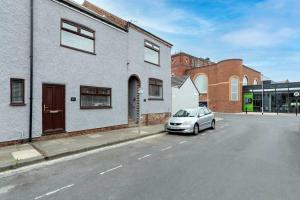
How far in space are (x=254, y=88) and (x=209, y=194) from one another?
139 feet

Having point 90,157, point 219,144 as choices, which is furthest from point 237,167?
point 90,157

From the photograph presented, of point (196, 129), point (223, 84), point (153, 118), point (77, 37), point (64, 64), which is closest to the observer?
point (64, 64)

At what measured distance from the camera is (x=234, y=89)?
4272 centimetres

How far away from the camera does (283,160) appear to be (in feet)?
24.4

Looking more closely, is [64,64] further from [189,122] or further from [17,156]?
[189,122]

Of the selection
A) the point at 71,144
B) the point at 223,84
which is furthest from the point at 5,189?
the point at 223,84

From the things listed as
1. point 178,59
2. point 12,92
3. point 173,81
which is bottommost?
point 12,92

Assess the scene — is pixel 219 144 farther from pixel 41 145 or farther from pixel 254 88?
pixel 254 88

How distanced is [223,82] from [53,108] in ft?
122

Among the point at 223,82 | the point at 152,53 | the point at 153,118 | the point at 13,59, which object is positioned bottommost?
the point at 153,118

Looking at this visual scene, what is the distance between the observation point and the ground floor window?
39.8 ft

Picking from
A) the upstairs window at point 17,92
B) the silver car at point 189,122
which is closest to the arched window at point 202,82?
the silver car at point 189,122

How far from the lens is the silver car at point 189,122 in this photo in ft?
42.7

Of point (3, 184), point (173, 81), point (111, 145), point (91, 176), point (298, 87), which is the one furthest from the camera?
point (298, 87)
